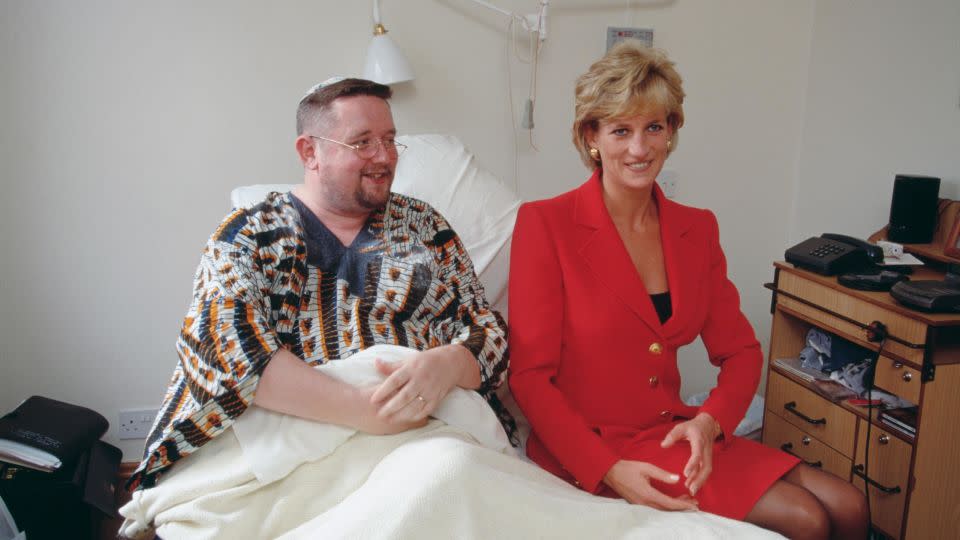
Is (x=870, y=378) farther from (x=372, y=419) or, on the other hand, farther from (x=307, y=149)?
(x=307, y=149)

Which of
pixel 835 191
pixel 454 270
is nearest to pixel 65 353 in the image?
pixel 454 270

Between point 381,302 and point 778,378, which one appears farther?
point 778,378

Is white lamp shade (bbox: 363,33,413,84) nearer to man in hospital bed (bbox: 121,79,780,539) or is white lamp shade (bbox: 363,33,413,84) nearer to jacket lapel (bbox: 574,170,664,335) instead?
man in hospital bed (bbox: 121,79,780,539)

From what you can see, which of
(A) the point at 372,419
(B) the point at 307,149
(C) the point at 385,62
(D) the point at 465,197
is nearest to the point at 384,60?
(C) the point at 385,62

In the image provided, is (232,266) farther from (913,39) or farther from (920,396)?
(913,39)

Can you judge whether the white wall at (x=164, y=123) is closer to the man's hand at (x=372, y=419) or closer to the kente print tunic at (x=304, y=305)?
the kente print tunic at (x=304, y=305)

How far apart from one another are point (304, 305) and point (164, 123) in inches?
37.7

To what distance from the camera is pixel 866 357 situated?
71.9 inches

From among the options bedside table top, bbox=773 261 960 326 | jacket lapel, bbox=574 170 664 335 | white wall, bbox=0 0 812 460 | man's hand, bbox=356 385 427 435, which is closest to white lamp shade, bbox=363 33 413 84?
white wall, bbox=0 0 812 460

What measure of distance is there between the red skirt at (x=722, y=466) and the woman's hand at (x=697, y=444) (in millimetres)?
25

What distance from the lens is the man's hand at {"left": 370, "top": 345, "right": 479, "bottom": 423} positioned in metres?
1.21

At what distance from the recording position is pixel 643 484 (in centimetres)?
124

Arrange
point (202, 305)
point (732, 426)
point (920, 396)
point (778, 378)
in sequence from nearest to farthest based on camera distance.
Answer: point (202, 305) → point (732, 426) → point (920, 396) → point (778, 378)

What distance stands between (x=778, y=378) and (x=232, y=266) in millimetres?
1483
